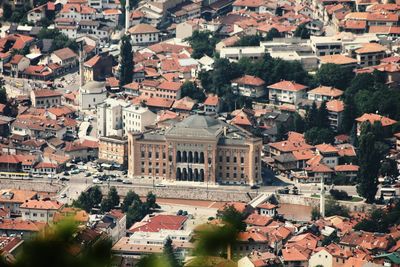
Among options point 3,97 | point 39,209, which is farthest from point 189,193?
point 3,97

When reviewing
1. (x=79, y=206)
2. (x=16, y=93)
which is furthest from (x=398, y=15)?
(x=79, y=206)

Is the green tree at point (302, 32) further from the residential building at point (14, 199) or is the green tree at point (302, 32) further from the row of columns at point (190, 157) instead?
the residential building at point (14, 199)

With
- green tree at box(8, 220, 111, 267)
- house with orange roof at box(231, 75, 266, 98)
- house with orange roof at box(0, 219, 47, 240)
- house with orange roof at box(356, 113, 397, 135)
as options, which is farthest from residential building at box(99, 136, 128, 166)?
green tree at box(8, 220, 111, 267)

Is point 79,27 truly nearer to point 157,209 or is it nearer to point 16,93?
point 16,93

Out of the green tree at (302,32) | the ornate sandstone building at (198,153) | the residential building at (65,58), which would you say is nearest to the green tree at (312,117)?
the ornate sandstone building at (198,153)

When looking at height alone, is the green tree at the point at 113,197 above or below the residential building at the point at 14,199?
above

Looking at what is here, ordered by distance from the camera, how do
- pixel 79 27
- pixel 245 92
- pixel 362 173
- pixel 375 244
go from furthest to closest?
pixel 79 27 < pixel 245 92 < pixel 362 173 < pixel 375 244

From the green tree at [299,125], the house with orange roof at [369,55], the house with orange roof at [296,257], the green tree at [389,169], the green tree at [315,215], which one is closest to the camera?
the house with orange roof at [296,257]

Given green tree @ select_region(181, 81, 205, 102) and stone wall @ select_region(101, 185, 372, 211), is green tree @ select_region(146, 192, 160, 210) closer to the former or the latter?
stone wall @ select_region(101, 185, 372, 211)
